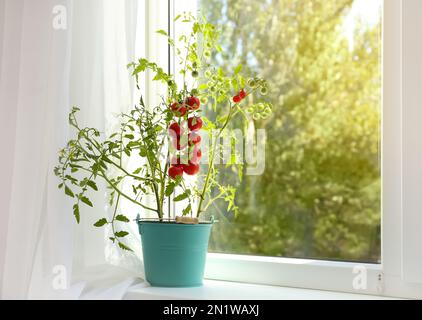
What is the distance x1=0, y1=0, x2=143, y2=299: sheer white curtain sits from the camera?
56.8 inches

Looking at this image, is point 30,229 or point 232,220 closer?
point 30,229

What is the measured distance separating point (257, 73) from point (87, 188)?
52 cm

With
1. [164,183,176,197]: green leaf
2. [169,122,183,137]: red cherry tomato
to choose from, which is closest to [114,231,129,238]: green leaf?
[164,183,176,197]: green leaf

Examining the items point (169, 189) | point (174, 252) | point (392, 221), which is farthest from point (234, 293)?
point (392, 221)

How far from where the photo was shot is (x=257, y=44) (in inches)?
64.4

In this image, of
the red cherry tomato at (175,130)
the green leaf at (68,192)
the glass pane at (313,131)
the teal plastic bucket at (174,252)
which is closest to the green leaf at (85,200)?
the green leaf at (68,192)

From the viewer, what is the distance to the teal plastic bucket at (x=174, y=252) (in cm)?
147

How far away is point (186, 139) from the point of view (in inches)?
58.4

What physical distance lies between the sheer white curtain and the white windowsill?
0.07 metres

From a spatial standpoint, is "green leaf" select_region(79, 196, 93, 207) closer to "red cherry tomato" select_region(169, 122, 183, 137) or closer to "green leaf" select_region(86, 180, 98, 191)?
"green leaf" select_region(86, 180, 98, 191)

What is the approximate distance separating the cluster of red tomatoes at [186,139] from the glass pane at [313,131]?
20cm

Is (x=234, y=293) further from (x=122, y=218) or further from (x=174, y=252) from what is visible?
(x=122, y=218)

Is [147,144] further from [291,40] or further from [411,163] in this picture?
[411,163]
